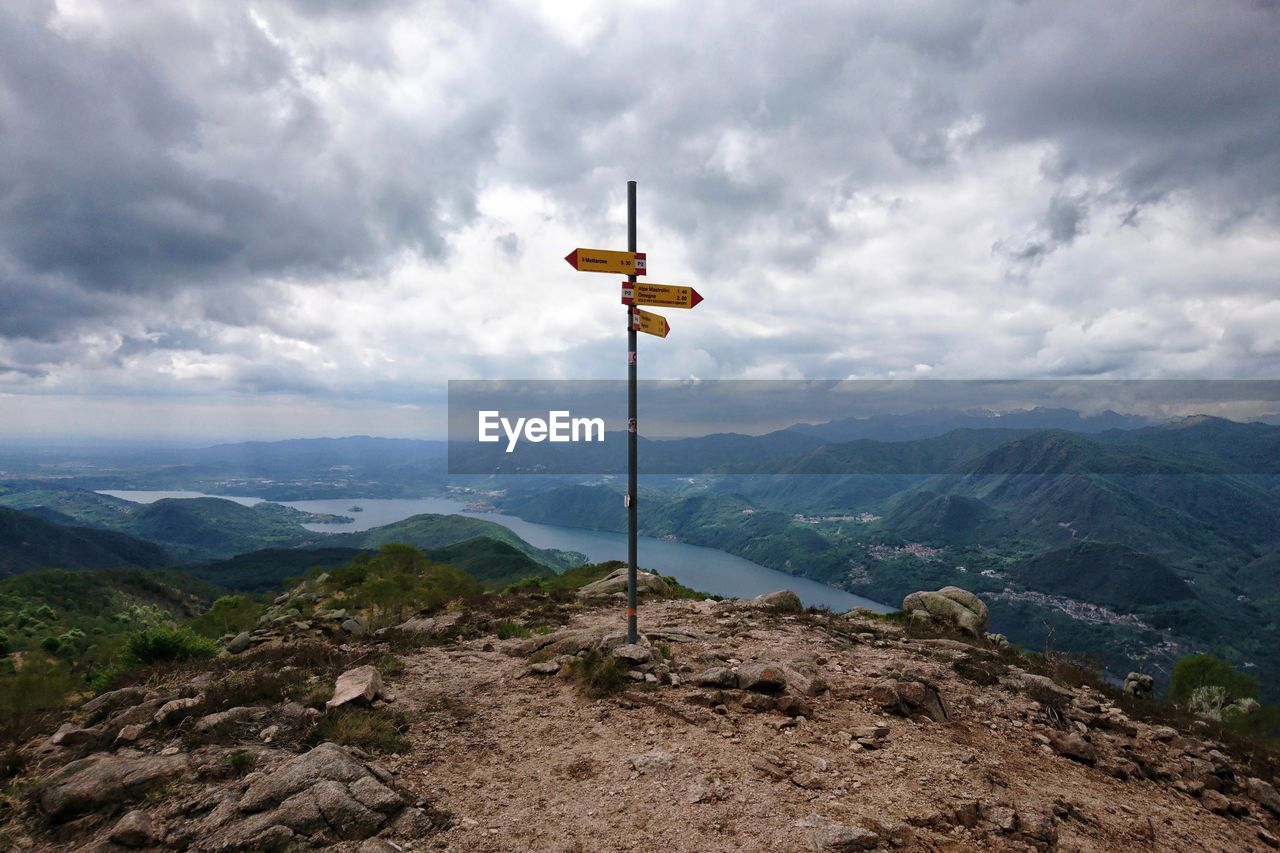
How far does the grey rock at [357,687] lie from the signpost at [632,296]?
5077 millimetres

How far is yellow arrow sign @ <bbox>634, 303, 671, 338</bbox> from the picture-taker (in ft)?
37.3

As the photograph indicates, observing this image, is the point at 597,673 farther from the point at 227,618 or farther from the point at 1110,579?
the point at 1110,579

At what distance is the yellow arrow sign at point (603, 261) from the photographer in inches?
432

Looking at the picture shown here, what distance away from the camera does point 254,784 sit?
6699 mm

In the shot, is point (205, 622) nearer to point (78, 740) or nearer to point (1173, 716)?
point (78, 740)

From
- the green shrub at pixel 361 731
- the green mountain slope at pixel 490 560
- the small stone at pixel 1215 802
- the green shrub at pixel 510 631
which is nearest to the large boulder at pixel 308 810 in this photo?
the green shrub at pixel 361 731

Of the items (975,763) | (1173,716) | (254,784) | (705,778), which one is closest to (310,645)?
(254,784)

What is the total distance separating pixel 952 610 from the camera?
2133 cm

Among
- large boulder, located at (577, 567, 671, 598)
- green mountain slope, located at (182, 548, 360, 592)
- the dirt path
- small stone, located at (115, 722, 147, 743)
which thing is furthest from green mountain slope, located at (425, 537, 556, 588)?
small stone, located at (115, 722, 147, 743)

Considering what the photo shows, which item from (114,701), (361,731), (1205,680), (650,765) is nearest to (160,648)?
(114,701)

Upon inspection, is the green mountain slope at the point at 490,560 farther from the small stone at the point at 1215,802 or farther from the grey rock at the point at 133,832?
the grey rock at the point at 133,832

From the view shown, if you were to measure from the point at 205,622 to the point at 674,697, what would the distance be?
31.1m

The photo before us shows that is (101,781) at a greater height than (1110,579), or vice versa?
(101,781)

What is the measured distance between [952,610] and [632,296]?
751 inches
